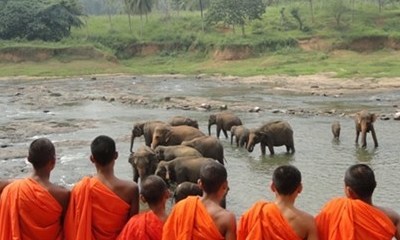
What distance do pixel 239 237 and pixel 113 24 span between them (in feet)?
269

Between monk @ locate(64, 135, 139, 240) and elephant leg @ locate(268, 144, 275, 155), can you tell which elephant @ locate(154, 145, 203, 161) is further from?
monk @ locate(64, 135, 139, 240)

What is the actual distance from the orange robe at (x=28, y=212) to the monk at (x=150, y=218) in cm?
65

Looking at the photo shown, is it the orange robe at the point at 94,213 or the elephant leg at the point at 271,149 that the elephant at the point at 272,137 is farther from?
the orange robe at the point at 94,213

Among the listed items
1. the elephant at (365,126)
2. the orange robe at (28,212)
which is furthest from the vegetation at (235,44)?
the orange robe at (28,212)

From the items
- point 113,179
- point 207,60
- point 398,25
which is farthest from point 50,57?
point 113,179

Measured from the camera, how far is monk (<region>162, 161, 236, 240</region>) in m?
5.55

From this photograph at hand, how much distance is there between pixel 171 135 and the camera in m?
19.4

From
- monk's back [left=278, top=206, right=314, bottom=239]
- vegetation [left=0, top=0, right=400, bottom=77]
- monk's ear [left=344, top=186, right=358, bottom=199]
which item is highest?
monk's ear [left=344, top=186, right=358, bottom=199]

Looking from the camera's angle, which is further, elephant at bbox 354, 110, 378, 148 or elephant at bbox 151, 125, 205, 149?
elephant at bbox 354, 110, 378, 148

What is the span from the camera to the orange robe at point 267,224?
5.43 meters

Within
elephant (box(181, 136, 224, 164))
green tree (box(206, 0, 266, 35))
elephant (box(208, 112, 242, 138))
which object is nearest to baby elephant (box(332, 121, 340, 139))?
elephant (box(208, 112, 242, 138))

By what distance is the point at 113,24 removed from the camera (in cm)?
8575

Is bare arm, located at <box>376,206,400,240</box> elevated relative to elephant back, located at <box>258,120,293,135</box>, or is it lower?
elevated

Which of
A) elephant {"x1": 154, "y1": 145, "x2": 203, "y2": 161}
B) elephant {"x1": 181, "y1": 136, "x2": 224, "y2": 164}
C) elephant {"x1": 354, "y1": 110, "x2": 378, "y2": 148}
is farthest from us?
elephant {"x1": 354, "y1": 110, "x2": 378, "y2": 148}
